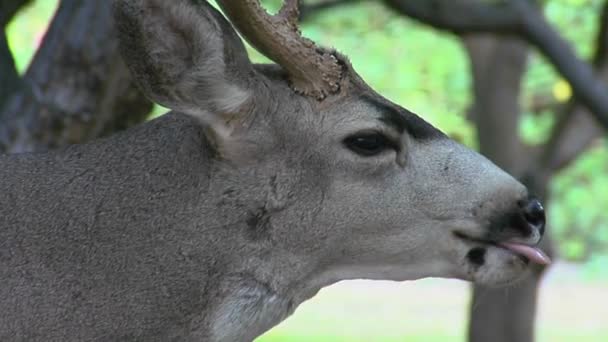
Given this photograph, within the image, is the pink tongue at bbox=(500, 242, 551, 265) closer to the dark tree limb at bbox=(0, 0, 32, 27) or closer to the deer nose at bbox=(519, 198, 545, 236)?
the deer nose at bbox=(519, 198, 545, 236)

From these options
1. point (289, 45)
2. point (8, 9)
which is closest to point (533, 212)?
point (289, 45)

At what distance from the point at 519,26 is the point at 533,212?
407 cm

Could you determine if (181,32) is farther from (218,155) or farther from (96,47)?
(96,47)

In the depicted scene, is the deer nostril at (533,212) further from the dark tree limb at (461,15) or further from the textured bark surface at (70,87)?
the dark tree limb at (461,15)

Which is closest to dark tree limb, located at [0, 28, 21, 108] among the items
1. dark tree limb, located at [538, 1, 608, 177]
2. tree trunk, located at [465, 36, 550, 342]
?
dark tree limb, located at [538, 1, 608, 177]

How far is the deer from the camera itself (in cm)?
387

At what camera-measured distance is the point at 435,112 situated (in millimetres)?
16172

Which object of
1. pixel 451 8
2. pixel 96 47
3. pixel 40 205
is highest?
pixel 40 205

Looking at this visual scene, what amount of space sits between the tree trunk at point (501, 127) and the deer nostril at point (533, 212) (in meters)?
6.85

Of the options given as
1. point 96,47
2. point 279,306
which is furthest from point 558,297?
point 279,306

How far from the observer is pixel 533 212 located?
4.10 meters

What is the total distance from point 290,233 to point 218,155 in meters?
0.32

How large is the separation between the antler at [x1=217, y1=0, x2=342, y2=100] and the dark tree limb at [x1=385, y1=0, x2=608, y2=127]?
13.0 ft

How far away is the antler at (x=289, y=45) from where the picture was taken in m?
3.90
